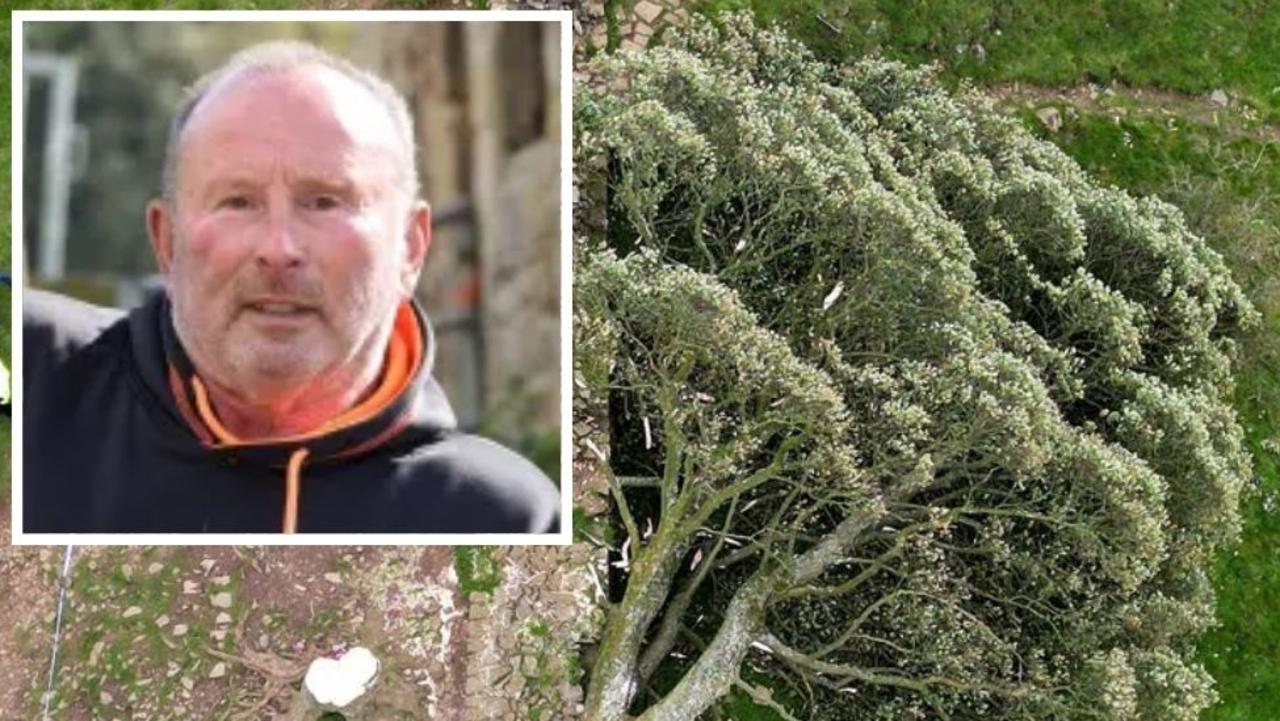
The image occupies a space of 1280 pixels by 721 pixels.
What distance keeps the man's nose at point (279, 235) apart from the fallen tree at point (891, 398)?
4241mm

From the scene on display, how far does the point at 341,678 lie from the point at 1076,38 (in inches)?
506

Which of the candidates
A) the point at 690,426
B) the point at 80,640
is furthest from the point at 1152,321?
the point at 80,640

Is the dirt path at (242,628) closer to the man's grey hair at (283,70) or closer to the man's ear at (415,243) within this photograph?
the man's ear at (415,243)

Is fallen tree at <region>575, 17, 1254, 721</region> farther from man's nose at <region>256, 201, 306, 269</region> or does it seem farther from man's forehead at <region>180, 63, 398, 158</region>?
man's nose at <region>256, 201, 306, 269</region>

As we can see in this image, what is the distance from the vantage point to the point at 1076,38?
→ 650 inches

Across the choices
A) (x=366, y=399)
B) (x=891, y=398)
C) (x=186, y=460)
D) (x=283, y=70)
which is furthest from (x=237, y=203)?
(x=891, y=398)

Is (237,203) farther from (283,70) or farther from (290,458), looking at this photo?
(290,458)

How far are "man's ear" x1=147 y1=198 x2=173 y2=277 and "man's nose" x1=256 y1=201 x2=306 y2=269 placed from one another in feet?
2.11

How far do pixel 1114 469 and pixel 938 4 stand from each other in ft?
26.5

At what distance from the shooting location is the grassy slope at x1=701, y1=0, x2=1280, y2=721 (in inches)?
614

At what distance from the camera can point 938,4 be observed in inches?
642

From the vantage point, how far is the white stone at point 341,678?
12.6 meters

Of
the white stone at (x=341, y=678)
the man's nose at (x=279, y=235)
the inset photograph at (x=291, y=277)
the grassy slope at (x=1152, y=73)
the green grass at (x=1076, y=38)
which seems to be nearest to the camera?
the man's nose at (x=279, y=235)

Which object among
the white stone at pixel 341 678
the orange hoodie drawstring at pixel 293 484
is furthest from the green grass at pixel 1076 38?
the orange hoodie drawstring at pixel 293 484
